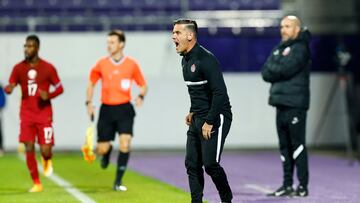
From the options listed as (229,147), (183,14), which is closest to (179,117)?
(229,147)

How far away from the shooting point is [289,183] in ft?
37.6

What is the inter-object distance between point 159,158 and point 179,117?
104 inches

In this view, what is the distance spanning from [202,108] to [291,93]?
2958 millimetres

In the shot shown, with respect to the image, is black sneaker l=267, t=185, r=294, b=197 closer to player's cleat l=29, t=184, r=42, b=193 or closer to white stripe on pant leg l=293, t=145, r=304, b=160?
white stripe on pant leg l=293, t=145, r=304, b=160

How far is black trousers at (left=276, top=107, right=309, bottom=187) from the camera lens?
37.4 feet

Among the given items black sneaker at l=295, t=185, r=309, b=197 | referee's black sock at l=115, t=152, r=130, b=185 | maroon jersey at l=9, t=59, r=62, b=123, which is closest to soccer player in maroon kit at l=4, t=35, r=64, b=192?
maroon jersey at l=9, t=59, r=62, b=123

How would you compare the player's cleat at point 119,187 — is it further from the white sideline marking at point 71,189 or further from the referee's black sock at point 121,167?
the white sideline marking at point 71,189

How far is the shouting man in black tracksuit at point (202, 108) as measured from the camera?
8539 millimetres

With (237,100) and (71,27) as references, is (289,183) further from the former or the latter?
(71,27)

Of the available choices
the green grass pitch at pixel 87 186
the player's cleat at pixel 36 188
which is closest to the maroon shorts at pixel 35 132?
the player's cleat at pixel 36 188

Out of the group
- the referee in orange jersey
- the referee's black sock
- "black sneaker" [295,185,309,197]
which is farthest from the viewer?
the referee in orange jersey

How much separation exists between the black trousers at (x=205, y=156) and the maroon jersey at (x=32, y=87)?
3653mm

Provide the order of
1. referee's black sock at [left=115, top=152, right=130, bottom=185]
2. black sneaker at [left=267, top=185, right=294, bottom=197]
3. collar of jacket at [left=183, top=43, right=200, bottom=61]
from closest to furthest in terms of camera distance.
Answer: collar of jacket at [left=183, top=43, right=200, bottom=61] → black sneaker at [left=267, top=185, right=294, bottom=197] → referee's black sock at [left=115, top=152, right=130, bottom=185]

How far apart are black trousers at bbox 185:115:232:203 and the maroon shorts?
359 centimetres
